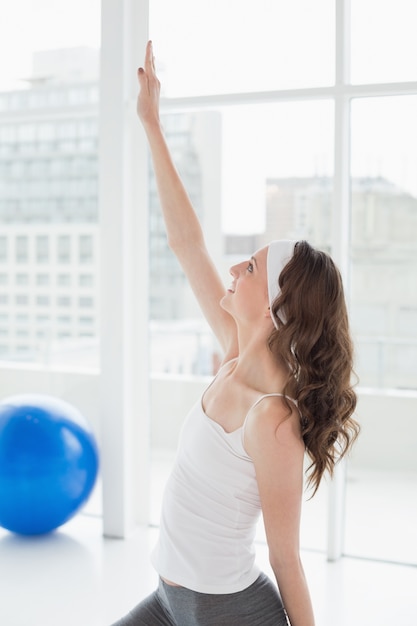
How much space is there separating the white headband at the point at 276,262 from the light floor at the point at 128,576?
1.50m

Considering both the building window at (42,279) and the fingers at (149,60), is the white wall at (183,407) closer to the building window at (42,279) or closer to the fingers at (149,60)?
the building window at (42,279)

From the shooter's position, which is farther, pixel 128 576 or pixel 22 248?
pixel 22 248

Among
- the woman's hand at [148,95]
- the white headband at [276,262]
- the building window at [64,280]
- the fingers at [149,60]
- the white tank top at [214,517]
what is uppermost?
the fingers at [149,60]

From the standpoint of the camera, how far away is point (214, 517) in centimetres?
173

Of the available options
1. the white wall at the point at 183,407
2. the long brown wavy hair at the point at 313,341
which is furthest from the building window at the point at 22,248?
the long brown wavy hair at the point at 313,341

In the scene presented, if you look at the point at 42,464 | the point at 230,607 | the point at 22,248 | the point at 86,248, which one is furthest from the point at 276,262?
the point at 22,248

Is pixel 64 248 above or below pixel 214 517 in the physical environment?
above

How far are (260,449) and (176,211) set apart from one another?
93 cm

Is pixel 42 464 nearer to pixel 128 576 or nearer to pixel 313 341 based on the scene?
pixel 128 576

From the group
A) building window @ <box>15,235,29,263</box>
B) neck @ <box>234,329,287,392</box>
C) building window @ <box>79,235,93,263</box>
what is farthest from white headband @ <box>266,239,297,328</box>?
building window @ <box>15,235,29,263</box>

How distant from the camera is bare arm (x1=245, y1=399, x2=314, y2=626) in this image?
1.60 metres

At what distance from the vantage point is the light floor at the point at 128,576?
275 cm

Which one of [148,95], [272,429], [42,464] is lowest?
[42,464]

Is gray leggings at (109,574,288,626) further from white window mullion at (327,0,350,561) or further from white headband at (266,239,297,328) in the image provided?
white window mullion at (327,0,350,561)
